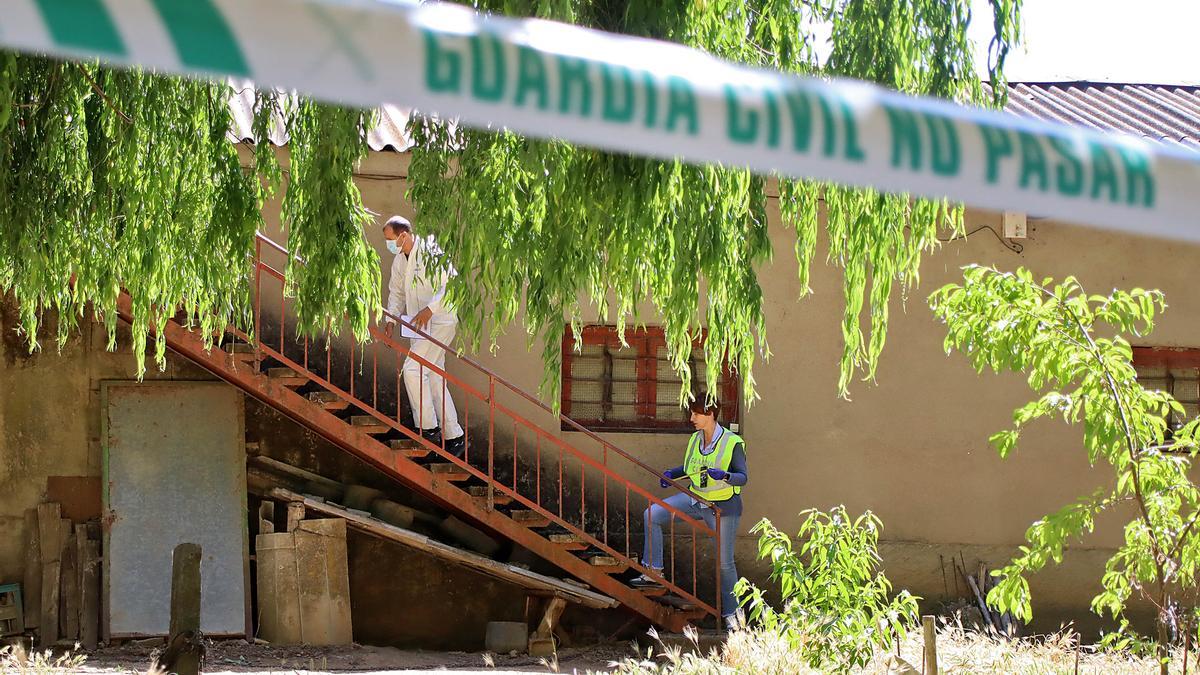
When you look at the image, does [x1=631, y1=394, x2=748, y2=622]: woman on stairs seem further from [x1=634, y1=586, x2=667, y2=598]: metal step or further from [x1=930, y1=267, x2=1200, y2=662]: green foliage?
[x1=930, y1=267, x2=1200, y2=662]: green foliage

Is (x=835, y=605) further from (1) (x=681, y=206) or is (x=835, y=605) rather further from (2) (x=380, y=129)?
(2) (x=380, y=129)

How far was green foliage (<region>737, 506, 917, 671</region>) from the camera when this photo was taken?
6.46m

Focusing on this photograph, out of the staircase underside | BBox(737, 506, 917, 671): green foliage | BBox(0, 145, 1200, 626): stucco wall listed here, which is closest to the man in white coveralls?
the staircase underside

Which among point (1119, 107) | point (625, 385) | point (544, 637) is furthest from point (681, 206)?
point (1119, 107)

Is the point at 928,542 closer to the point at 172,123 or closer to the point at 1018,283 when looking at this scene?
the point at 1018,283

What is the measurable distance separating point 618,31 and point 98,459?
7729 mm

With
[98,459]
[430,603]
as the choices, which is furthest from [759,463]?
[98,459]

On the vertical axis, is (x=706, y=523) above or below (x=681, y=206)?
below

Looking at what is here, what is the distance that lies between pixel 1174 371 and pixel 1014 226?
200 centimetres

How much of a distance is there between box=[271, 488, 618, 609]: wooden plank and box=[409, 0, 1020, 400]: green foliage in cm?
537

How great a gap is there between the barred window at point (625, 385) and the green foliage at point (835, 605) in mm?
4462

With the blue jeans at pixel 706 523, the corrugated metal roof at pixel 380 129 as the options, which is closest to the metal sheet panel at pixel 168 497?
the corrugated metal roof at pixel 380 129

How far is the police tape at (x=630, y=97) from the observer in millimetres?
1599

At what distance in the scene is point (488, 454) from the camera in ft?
34.5
